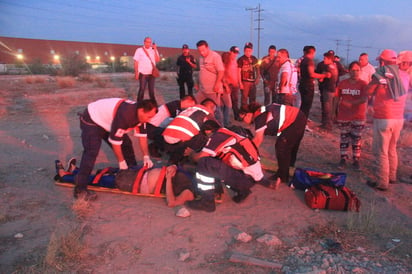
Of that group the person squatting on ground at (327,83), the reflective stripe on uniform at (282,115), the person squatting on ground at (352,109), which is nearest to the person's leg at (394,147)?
the person squatting on ground at (352,109)

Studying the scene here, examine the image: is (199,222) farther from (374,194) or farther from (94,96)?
(94,96)

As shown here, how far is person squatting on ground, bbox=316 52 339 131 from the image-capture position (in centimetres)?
853

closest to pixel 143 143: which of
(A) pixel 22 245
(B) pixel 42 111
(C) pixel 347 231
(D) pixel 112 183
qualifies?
(D) pixel 112 183

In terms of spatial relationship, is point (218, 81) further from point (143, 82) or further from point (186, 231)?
point (186, 231)

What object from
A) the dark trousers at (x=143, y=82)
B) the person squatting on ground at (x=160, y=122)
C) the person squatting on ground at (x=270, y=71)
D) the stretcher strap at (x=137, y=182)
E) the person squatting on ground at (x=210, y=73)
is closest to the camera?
the stretcher strap at (x=137, y=182)

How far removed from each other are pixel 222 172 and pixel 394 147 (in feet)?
8.72

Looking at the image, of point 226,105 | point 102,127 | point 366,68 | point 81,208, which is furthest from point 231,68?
point 81,208

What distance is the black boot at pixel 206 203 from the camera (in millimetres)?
4324

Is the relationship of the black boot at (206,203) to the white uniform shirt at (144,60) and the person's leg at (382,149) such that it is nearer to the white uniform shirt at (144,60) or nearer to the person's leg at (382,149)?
the person's leg at (382,149)

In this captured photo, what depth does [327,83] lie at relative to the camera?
29.1ft

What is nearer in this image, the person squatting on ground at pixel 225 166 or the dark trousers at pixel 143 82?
the person squatting on ground at pixel 225 166

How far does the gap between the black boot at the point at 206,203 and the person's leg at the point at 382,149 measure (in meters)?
→ 2.51

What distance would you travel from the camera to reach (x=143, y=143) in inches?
197

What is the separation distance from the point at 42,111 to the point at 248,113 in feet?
27.3
